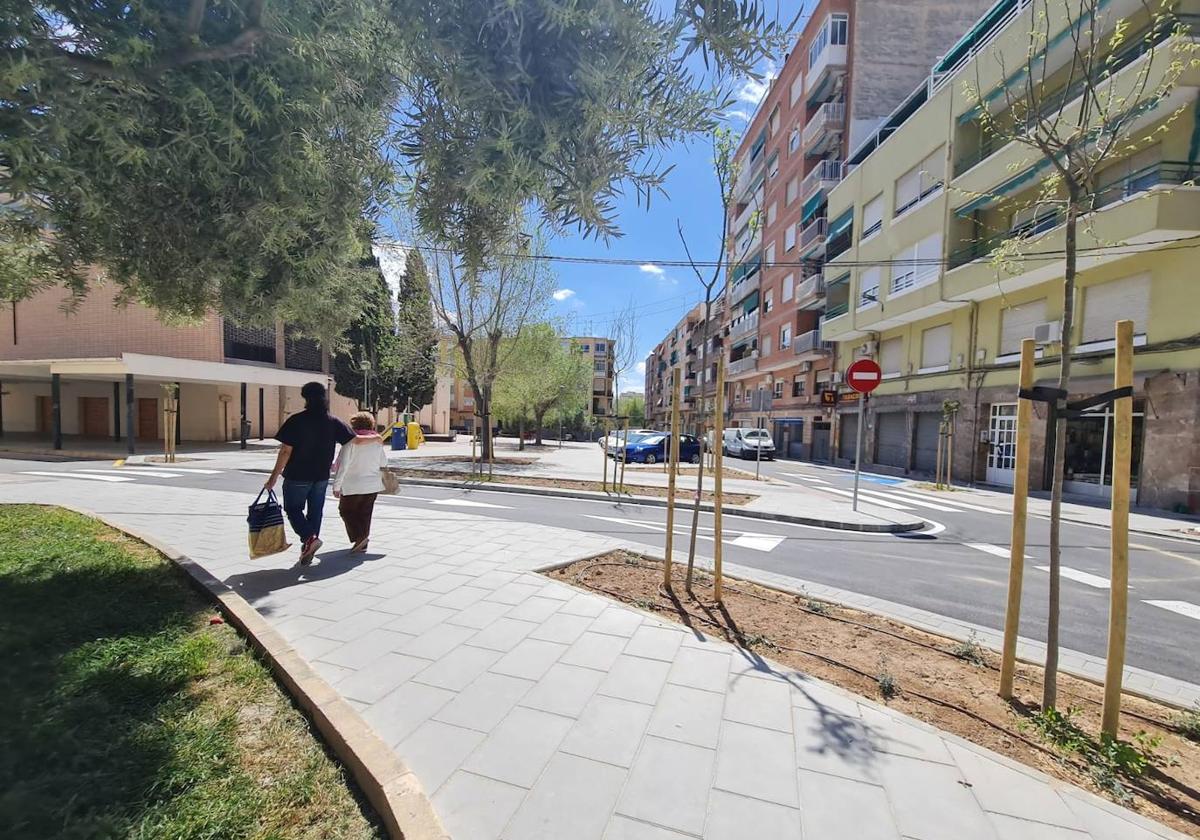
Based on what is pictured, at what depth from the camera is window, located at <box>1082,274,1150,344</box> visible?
12914mm

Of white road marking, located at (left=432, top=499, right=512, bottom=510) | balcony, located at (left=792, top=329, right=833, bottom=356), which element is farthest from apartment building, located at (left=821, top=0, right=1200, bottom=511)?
white road marking, located at (left=432, top=499, right=512, bottom=510)

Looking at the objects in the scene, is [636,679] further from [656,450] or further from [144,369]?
[144,369]

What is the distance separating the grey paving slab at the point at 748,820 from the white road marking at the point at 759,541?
201 inches

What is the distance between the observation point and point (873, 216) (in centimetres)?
2280

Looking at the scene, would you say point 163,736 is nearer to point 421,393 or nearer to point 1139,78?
point 1139,78

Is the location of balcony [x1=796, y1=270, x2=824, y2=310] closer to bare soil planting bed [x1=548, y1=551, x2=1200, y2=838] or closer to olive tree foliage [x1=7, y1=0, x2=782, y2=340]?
bare soil planting bed [x1=548, y1=551, x2=1200, y2=838]

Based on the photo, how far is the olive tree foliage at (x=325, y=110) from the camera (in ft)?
7.93

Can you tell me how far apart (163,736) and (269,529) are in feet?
8.97

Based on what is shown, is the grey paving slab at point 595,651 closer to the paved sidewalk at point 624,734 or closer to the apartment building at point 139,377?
the paved sidewalk at point 624,734

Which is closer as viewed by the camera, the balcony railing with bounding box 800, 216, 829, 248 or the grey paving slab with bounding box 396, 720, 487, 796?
the grey paving slab with bounding box 396, 720, 487, 796

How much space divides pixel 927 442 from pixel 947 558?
1551cm

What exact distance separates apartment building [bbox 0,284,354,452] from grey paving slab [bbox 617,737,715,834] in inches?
961

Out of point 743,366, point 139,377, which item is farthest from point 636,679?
point 743,366

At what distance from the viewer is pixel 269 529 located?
471 centimetres
